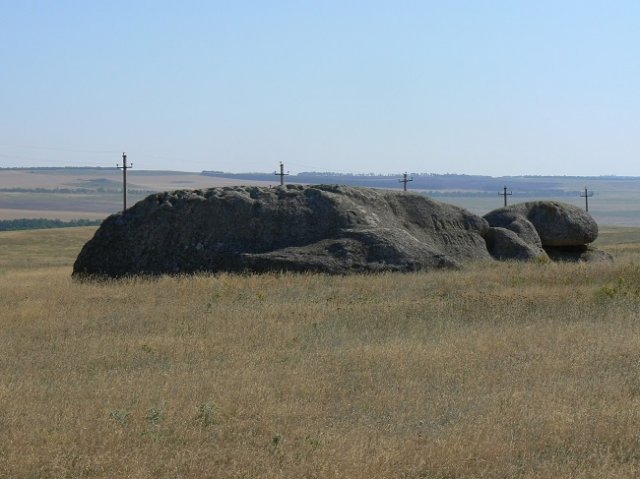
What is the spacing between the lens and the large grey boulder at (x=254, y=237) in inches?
898

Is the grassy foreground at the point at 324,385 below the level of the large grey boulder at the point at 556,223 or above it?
below

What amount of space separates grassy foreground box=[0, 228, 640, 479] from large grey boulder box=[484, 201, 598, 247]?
46.2 feet

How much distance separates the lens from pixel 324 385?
32.4ft

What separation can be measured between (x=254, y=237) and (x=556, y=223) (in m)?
12.6

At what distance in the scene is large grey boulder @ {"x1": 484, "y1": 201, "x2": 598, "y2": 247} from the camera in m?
31.7

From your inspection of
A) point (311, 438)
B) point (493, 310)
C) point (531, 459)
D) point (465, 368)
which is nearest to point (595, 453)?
point (531, 459)

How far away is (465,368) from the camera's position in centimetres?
1061

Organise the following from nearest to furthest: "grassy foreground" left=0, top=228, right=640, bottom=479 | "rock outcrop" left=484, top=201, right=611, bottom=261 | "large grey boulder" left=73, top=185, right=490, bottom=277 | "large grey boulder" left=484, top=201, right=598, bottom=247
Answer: "grassy foreground" left=0, top=228, right=640, bottom=479, "large grey boulder" left=73, top=185, right=490, bottom=277, "rock outcrop" left=484, top=201, right=611, bottom=261, "large grey boulder" left=484, top=201, right=598, bottom=247

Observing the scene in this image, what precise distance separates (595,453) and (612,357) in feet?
12.8

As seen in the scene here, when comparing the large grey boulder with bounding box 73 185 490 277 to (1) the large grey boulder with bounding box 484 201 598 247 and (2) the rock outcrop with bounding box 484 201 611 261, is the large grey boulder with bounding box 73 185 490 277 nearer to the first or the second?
(2) the rock outcrop with bounding box 484 201 611 261

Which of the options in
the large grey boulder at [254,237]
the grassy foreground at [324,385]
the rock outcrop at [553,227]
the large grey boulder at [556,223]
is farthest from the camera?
the large grey boulder at [556,223]

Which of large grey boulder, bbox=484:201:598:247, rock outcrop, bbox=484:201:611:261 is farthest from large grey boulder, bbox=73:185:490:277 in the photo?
large grey boulder, bbox=484:201:598:247

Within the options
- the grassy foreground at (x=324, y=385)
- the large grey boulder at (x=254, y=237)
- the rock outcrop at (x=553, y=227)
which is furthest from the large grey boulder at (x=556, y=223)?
the grassy foreground at (x=324, y=385)

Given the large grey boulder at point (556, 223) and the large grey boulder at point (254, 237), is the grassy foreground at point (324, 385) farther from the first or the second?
the large grey boulder at point (556, 223)
